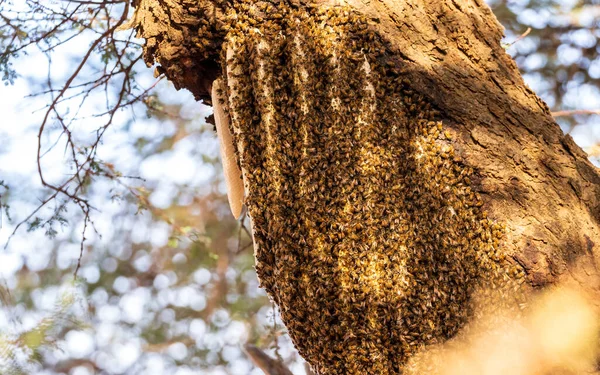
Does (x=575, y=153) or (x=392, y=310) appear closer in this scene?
(x=392, y=310)

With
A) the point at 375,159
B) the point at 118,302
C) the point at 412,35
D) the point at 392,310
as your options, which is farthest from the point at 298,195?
the point at 118,302

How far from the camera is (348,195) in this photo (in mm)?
2053

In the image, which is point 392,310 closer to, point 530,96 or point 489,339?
point 489,339

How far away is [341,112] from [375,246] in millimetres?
500

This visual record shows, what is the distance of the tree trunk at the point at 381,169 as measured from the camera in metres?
2.00

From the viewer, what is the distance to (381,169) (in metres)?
2.09

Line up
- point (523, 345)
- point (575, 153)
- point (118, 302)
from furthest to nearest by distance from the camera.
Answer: point (118, 302)
point (575, 153)
point (523, 345)

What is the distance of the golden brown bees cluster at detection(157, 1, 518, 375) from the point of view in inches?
77.9

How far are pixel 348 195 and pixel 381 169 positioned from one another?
0.51 ft

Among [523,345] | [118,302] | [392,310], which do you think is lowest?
[523,345]

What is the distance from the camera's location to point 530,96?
234 centimetres

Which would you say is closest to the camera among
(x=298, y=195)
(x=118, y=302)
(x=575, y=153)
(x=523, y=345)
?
(x=523, y=345)

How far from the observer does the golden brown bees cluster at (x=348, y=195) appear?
6.49ft

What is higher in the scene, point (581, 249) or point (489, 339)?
point (581, 249)
